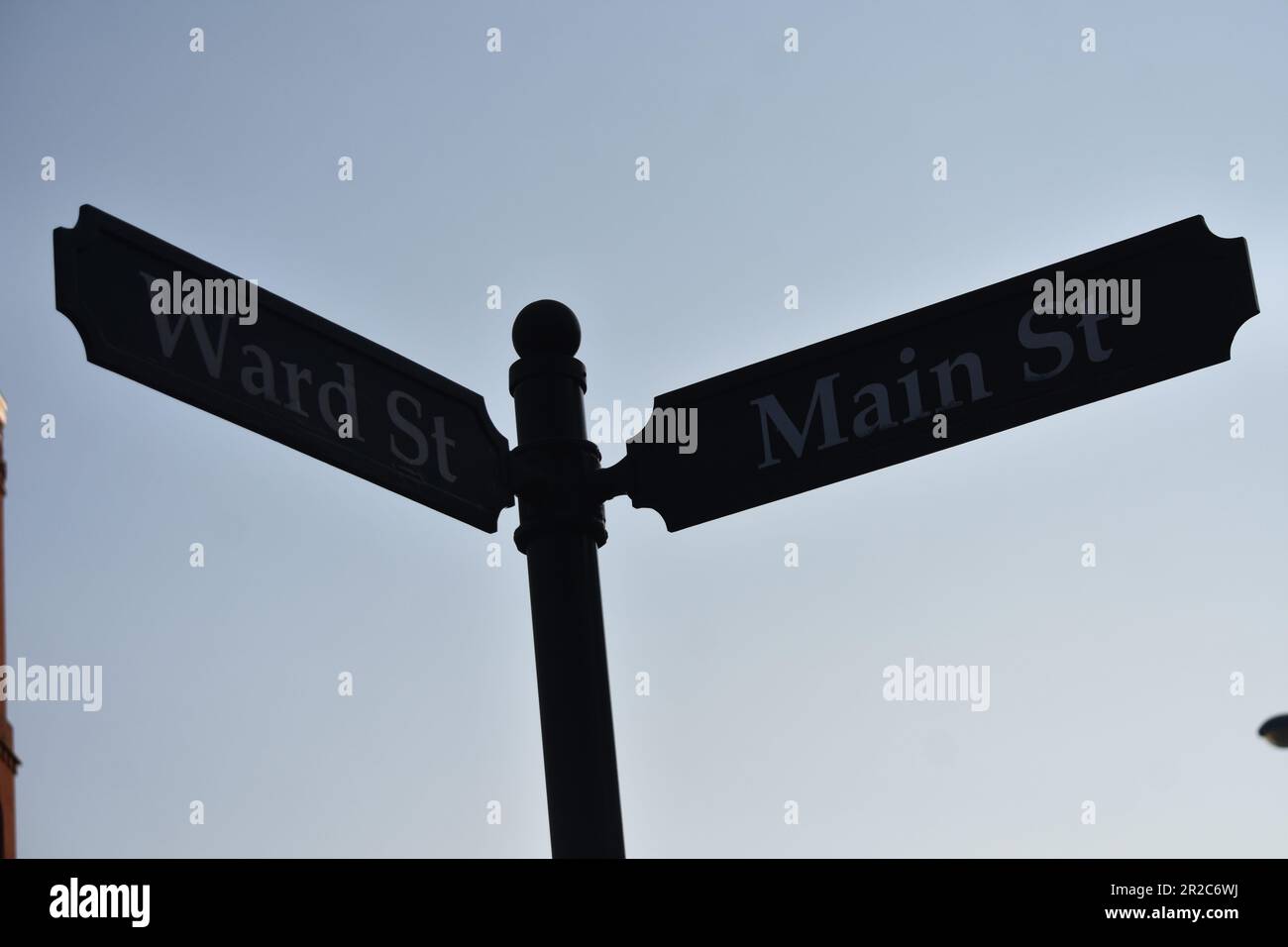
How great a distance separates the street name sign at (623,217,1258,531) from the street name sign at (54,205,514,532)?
413mm

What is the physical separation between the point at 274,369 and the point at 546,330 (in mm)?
682

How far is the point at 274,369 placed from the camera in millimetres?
3406

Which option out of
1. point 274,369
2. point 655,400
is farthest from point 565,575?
point 274,369

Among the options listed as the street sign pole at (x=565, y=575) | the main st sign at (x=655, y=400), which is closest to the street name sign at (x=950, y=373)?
the main st sign at (x=655, y=400)

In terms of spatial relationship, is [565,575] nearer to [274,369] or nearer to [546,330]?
[546,330]

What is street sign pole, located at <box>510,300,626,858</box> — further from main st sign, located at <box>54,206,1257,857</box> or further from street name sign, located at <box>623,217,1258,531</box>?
street name sign, located at <box>623,217,1258,531</box>

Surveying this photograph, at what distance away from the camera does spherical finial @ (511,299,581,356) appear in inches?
148

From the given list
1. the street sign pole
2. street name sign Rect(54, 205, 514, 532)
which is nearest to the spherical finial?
the street sign pole

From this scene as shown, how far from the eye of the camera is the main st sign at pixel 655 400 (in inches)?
132

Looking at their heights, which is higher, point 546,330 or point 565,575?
point 546,330

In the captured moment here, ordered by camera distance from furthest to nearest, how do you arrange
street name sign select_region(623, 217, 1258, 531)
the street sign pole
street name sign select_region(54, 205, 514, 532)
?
street name sign select_region(623, 217, 1258, 531) < the street sign pole < street name sign select_region(54, 205, 514, 532)
